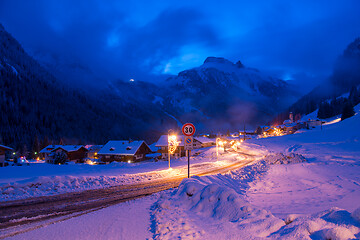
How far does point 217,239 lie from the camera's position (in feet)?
16.0

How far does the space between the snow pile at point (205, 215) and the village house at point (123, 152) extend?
55.0 m

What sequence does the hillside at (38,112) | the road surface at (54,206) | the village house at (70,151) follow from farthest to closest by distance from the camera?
the hillside at (38,112) < the village house at (70,151) < the road surface at (54,206)

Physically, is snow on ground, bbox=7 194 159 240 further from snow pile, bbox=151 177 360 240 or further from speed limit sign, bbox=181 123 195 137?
speed limit sign, bbox=181 123 195 137

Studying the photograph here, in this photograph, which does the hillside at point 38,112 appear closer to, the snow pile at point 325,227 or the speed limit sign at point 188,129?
the speed limit sign at point 188,129

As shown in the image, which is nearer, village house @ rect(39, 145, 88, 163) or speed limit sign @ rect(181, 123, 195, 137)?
speed limit sign @ rect(181, 123, 195, 137)

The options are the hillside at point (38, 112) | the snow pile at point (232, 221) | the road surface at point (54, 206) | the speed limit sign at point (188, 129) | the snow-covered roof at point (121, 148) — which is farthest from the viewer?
the hillside at point (38, 112)

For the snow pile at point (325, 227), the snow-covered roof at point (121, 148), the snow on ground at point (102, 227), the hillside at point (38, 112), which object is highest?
the hillside at point (38, 112)

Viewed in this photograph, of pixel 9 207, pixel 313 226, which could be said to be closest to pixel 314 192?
pixel 313 226

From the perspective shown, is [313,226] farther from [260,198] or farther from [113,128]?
[113,128]

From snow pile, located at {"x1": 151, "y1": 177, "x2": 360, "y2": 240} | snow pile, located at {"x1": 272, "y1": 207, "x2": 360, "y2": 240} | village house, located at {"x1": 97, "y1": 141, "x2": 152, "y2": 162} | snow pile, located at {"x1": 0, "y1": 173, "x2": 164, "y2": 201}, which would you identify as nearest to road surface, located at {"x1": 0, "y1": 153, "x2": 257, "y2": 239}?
snow pile, located at {"x1": 0, "y1": 173, "x2": 164, "y2": 201}

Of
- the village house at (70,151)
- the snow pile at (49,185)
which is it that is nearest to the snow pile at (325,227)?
the snow pile at (49,185)

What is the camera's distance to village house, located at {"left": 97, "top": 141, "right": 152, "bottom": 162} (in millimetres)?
61219

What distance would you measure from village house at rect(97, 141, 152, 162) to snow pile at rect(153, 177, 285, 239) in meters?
55.0

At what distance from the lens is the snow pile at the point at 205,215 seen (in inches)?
202
